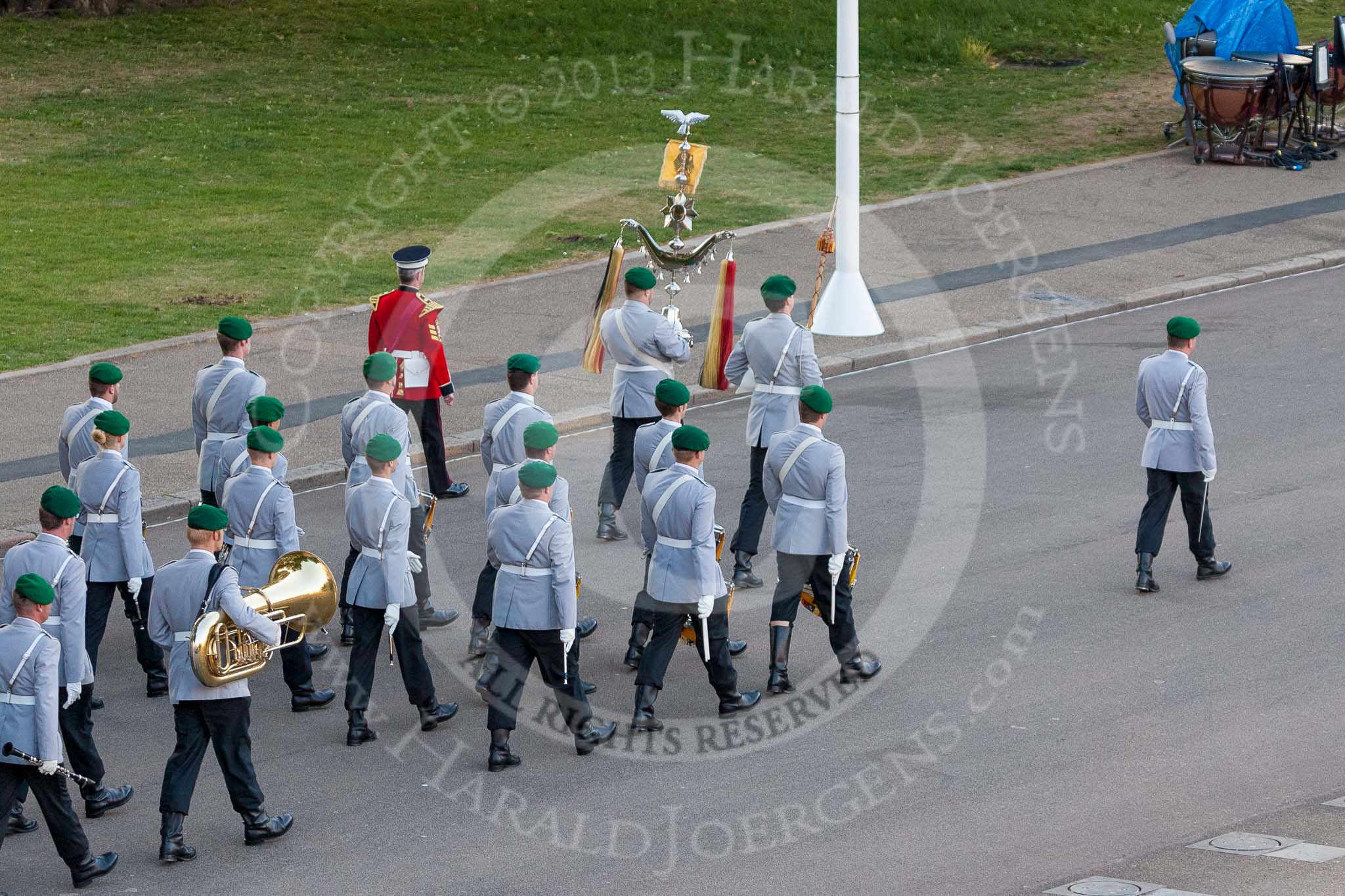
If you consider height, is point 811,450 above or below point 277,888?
above

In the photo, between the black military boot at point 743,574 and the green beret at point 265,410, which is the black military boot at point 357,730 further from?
the black military boot at point 743,574

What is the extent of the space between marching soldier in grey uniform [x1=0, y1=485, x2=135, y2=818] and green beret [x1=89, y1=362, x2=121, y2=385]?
228 cm

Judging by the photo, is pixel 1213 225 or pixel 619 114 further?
pixel 619 114

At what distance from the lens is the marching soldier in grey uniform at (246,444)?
423 inches

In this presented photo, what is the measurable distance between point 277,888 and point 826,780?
2850 mm

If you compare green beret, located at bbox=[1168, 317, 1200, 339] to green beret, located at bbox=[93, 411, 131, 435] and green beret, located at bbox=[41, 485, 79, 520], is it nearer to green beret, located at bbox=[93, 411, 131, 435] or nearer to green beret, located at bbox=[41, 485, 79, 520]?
green beret, located at bbox=[93, 411, 131, 435]

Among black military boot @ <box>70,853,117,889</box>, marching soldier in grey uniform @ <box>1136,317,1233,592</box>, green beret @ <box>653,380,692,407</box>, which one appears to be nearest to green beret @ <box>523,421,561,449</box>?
green beret @ <box>653,380,692,407</box>

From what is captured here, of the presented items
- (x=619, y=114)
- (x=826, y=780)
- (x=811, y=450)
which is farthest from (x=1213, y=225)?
(x=826, y=780)

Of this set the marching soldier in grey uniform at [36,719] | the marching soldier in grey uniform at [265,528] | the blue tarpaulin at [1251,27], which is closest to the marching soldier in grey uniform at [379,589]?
the marching soldier in grey uniform at [265,528]

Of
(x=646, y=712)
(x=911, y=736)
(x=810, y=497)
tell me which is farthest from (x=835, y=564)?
(x=646, y=712)

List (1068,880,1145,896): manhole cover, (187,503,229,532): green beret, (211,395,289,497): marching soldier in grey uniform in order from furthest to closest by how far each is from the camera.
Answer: (211,395,289,497): marching soldier in grey uniform
(187,503,229,532): green beret
(1068,880,1145,896): manhole cover

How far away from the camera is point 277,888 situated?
8.05 metres

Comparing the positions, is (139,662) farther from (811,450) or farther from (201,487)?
(811,450)

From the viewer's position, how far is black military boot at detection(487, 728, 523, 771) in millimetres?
9352
